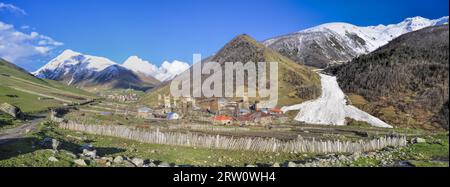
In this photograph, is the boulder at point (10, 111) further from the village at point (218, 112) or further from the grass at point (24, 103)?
the village at point (218, 112)

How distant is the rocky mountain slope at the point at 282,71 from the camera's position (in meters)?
100

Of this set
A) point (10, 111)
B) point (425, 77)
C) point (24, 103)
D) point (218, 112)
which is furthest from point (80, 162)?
point (24, 103)

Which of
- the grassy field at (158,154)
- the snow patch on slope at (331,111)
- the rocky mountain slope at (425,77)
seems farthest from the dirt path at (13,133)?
the snow patch on slope at (331,111)

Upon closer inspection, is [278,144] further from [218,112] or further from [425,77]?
[218,112]

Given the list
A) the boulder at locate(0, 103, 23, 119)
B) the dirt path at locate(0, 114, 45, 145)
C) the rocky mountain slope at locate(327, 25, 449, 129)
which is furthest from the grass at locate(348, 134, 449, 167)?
the boulder at locate(0, 103, 23, 119)

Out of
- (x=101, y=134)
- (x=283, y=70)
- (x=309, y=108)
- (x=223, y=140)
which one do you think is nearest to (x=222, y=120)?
(x=309, y=108)

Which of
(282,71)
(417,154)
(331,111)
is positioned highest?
(282,71)

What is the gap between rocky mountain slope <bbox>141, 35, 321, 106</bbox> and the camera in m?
100

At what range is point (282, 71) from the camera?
11850 cm

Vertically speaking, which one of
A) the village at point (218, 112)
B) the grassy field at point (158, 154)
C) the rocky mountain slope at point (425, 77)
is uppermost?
the rocky mountain slope at point (425, 77)

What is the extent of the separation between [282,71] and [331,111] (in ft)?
125

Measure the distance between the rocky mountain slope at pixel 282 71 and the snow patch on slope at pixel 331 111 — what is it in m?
4.83

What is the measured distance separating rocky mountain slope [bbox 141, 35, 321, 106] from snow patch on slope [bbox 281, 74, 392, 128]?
483cm
